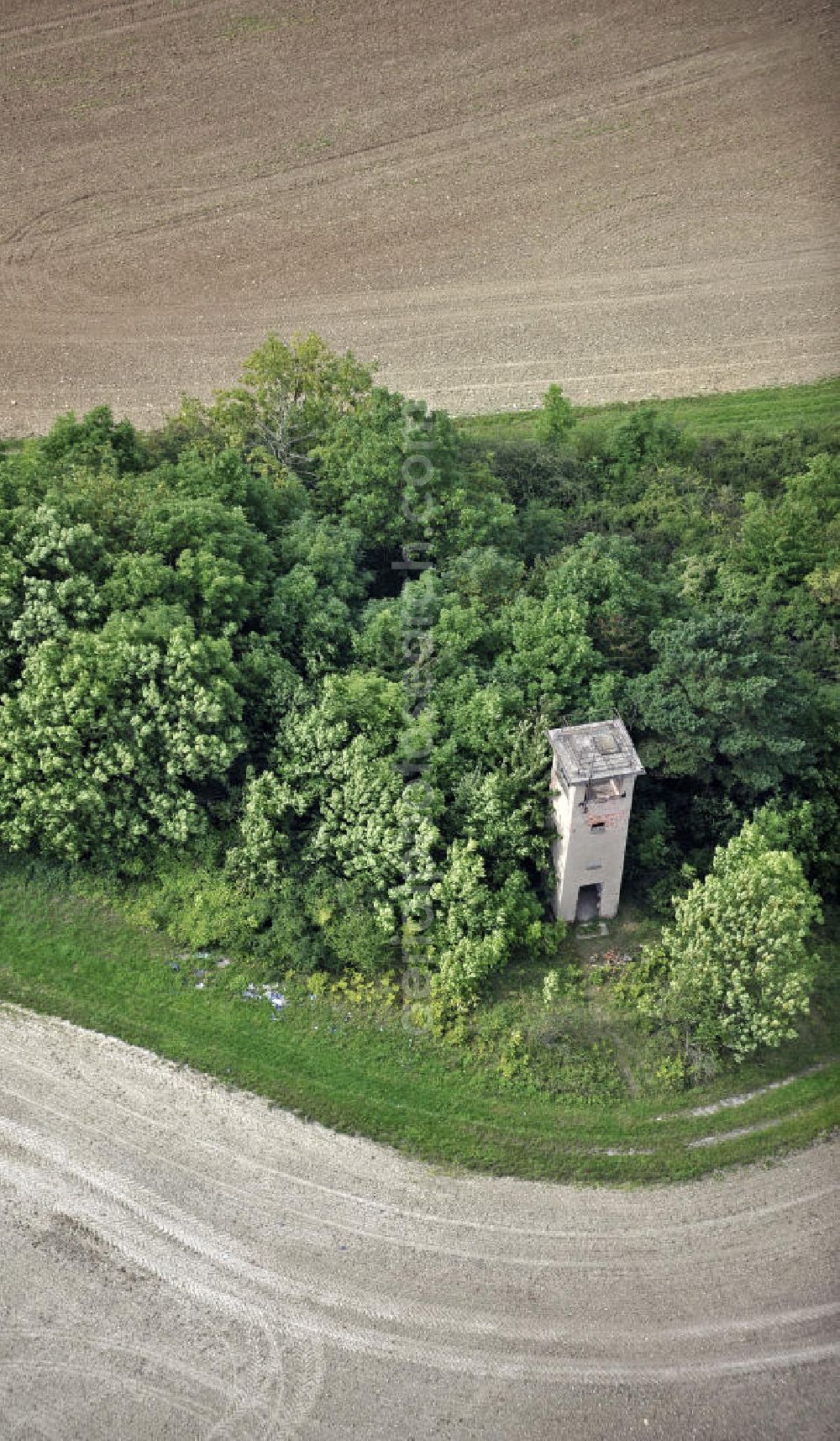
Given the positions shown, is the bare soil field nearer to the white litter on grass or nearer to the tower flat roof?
the tower flat roof

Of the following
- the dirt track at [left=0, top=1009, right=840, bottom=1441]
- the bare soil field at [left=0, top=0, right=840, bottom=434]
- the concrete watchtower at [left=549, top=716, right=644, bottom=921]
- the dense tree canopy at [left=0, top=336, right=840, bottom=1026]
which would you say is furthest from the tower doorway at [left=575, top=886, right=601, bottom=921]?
the bare soil field at [left=0, top=0, right=840, bottom=434]

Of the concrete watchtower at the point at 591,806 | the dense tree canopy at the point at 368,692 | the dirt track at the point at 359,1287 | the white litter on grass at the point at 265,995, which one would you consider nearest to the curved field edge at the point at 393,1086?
the white litter on grass at the point at 265,995

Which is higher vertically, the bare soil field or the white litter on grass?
the bare soil field

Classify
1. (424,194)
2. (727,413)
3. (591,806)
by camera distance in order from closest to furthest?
(591,806), (727,413), (424,194)

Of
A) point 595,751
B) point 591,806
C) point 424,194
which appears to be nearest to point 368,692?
point 595,751

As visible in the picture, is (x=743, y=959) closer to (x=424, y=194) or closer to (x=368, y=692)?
(x=368, y=692)

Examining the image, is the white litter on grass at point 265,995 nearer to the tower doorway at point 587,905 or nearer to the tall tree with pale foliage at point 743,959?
the tower doorway at point 587,905

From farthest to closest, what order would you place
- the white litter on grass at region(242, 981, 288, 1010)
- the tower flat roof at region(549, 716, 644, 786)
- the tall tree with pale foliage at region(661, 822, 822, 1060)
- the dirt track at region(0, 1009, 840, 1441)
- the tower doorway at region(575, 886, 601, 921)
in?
the tower doorway at region(575, 886, 601, 921) < the white litter on grass at region(242, 981, 288, 1010) < the tower flat roof at region(549, 716, 644, 786) < the tall tree with pale foliage at region(661, 822, 822, 1060) < the dirt track at region(0, 1009, 840, 1441)
